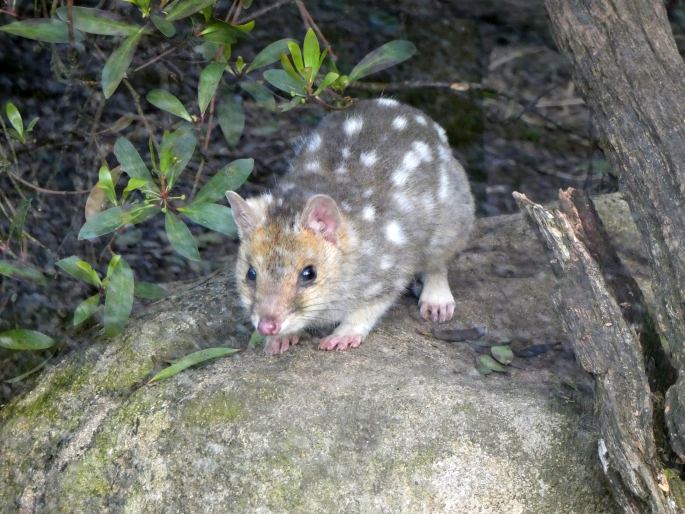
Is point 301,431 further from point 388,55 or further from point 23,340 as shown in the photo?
point 388,55

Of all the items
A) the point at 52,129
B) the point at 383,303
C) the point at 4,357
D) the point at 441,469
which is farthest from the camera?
the point at 52,129

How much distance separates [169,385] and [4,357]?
62.6 inches

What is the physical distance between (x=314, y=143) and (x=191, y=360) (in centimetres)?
133

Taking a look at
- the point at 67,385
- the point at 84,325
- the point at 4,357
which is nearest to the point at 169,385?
the point at 67,385

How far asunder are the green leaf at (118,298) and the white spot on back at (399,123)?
147 cm

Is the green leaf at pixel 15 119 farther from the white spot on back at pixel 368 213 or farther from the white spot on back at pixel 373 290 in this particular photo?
the white spot on back at pixel 373 290

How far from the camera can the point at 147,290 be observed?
4.89 m

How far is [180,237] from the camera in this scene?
4.42m

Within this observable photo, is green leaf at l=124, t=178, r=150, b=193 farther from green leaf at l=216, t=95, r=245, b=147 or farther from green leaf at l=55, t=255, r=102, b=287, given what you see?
green leaf at l=216, t=95, r=245, b=147

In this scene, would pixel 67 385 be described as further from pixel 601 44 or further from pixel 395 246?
pixel 601 44

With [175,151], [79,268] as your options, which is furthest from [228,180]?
[79,268]

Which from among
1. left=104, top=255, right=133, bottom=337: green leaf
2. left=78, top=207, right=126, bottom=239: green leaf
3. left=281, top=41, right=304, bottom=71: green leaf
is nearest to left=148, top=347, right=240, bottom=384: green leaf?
left=104, top=255, right=133, bottom=337: green leaf

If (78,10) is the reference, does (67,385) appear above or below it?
below

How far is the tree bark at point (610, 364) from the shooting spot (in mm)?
3459
